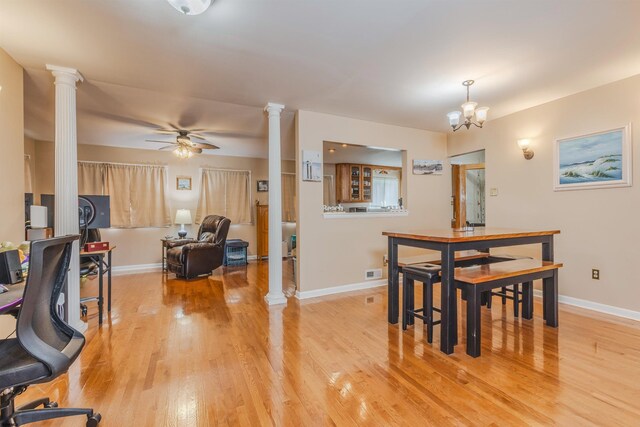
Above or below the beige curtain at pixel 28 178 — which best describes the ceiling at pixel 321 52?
above

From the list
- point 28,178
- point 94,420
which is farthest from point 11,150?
point 28,178

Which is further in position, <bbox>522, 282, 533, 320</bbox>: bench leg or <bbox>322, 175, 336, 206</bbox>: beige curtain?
<bbox>322, 175, 336, 206</bbox>: beige curtain

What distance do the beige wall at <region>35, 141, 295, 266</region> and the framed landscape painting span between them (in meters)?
5.54

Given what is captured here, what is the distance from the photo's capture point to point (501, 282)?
8.02ft

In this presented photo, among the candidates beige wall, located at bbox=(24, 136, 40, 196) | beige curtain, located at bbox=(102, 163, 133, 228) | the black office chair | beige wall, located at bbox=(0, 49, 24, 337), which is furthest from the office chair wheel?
beige wall, located at bbox=(24, 136, 40, 196)

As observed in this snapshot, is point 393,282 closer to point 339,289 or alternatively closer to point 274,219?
point 339,289

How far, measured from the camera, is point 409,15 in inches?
77.9

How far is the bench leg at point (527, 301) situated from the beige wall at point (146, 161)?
5.30 metres

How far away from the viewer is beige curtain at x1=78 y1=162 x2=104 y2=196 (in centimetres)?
534

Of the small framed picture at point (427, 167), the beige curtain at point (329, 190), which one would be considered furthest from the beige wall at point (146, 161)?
the small framed picture at point (427, 167)

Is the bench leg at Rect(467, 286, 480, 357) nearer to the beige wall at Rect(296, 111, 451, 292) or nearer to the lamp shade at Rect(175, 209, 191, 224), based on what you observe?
the beige wall at Rect(296, 111, 451, 292)

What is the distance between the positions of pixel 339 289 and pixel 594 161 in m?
3.27

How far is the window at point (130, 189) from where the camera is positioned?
5.43m

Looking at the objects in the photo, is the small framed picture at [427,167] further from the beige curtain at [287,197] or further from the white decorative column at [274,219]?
the beige curtain at [287,197]
